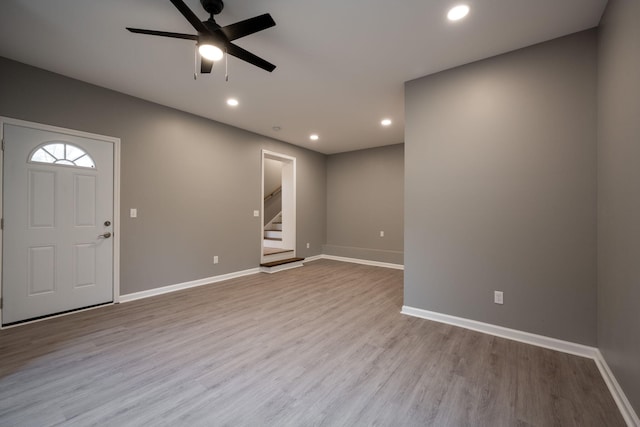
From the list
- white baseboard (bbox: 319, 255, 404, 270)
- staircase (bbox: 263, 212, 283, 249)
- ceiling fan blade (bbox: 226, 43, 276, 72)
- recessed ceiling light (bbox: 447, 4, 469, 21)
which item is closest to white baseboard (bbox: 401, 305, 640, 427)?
white baseboard (bbox: 319, 255, 404, 270)

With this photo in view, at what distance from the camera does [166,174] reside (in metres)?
3.97

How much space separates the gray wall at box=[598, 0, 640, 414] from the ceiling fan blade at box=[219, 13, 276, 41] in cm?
220

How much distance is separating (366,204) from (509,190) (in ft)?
13.1

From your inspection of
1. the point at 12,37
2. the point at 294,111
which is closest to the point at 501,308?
the point at 294,111

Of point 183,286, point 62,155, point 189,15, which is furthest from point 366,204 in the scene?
point 62,155

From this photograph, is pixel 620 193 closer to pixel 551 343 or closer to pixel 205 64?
pixel 551 343

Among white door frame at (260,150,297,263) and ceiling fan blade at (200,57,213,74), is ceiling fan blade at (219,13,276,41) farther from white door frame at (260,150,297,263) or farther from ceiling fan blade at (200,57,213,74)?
white door frame at (260,150,297,263)

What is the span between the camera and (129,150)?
11.8 ft

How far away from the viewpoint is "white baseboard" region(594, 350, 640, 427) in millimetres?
1506

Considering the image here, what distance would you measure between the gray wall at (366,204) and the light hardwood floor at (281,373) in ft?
10.1

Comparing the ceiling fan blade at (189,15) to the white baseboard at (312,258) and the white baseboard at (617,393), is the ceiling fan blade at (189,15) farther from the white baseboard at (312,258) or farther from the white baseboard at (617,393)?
the white baseboard at (312,258)

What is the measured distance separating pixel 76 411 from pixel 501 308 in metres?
3.44

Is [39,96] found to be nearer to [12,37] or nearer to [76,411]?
[12,37]

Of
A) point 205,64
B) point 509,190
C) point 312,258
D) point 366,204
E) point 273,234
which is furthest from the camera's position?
point 273,234
